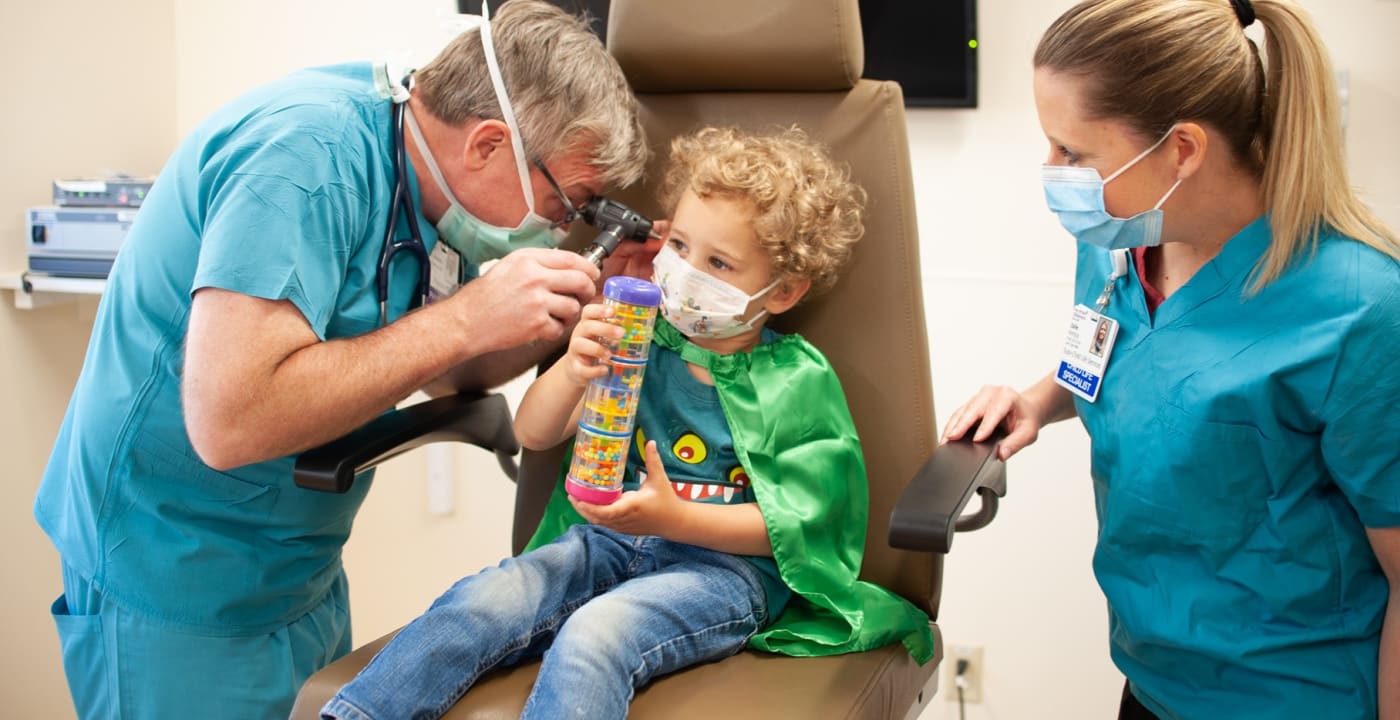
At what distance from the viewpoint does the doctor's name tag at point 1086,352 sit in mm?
1334

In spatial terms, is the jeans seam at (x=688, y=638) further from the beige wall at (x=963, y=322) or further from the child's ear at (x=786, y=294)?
the beige wall at (x=963, y=322)

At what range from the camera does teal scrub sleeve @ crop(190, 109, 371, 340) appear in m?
1.25

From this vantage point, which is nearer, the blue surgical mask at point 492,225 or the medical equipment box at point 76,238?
the blue surgical mask at point 492,225

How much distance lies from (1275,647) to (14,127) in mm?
2403

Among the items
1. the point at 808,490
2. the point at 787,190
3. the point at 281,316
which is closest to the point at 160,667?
the point at 281,316

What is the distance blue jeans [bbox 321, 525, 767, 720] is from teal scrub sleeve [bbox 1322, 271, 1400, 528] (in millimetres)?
666

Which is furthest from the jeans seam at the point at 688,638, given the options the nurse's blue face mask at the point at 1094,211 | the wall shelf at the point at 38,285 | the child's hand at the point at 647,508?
the wall shelf at the point at 38,285

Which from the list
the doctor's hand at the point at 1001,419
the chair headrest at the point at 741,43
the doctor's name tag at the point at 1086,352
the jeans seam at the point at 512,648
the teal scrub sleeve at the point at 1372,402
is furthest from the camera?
the chair headrest at the point at 741,43

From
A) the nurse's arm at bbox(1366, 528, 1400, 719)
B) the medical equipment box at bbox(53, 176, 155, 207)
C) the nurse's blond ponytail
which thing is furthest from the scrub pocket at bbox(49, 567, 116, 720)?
the nurse's arm at bbox(1366, 528, 1400, 719)

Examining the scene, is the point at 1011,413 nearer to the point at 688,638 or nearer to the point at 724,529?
the point at 724,529

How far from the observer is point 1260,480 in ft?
3.86

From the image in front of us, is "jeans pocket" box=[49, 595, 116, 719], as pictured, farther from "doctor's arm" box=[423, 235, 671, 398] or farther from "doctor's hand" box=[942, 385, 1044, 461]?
"doctor's hand" box=[942, 385, 1044, 461]

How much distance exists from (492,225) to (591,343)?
0.92 feet

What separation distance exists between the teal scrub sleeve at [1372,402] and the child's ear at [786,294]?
641 millimetres
